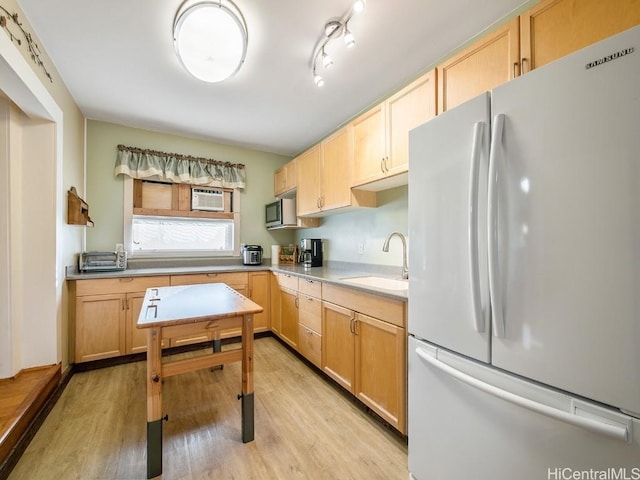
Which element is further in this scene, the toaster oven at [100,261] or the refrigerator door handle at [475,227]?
the toaster oven at [100,261]

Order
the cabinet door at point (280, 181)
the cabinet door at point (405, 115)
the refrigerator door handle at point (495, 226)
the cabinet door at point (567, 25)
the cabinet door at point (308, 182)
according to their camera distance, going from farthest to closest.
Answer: the cabinet door at point (280, 181) < the cabinet door at point (308, 182) < the cabinet door at point (405, 115) < the cabinet door at point (567, 25) < the refrigerator door handle at point (495, 226)

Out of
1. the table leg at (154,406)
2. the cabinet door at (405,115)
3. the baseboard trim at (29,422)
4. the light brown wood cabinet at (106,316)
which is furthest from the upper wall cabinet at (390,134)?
the baseboard trim at (29,422)

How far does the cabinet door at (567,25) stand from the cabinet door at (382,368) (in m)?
1.53

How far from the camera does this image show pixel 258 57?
6.45 feet

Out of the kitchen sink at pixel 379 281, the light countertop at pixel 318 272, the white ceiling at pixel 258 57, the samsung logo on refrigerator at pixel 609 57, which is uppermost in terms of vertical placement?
the white ceiling at pixel 258 57

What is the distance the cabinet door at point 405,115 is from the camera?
1.74 m

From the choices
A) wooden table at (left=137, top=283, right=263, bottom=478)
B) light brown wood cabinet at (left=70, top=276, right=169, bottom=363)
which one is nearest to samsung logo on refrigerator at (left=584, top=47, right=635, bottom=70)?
wooden table at (left=137, top=283, right=263, bottom=478)

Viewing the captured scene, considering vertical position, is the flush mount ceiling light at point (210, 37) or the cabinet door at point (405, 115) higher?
the flush mount ceiling light at point (210, 37)

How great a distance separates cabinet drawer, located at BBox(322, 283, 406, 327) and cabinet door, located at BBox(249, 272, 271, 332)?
1.25 metres

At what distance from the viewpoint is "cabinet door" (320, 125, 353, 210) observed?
250cm

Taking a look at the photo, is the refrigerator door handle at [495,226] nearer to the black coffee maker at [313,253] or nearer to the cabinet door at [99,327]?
the black coffee maker at [313,253]

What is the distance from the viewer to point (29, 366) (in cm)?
206

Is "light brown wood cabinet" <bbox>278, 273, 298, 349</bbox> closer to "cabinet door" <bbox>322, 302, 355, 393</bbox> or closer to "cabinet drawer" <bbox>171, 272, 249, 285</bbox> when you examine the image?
"cabinet drawer" <bbox>171, 272, 249, 285</bbox>

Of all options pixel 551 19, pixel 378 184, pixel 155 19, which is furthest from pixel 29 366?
pixel 551 19
